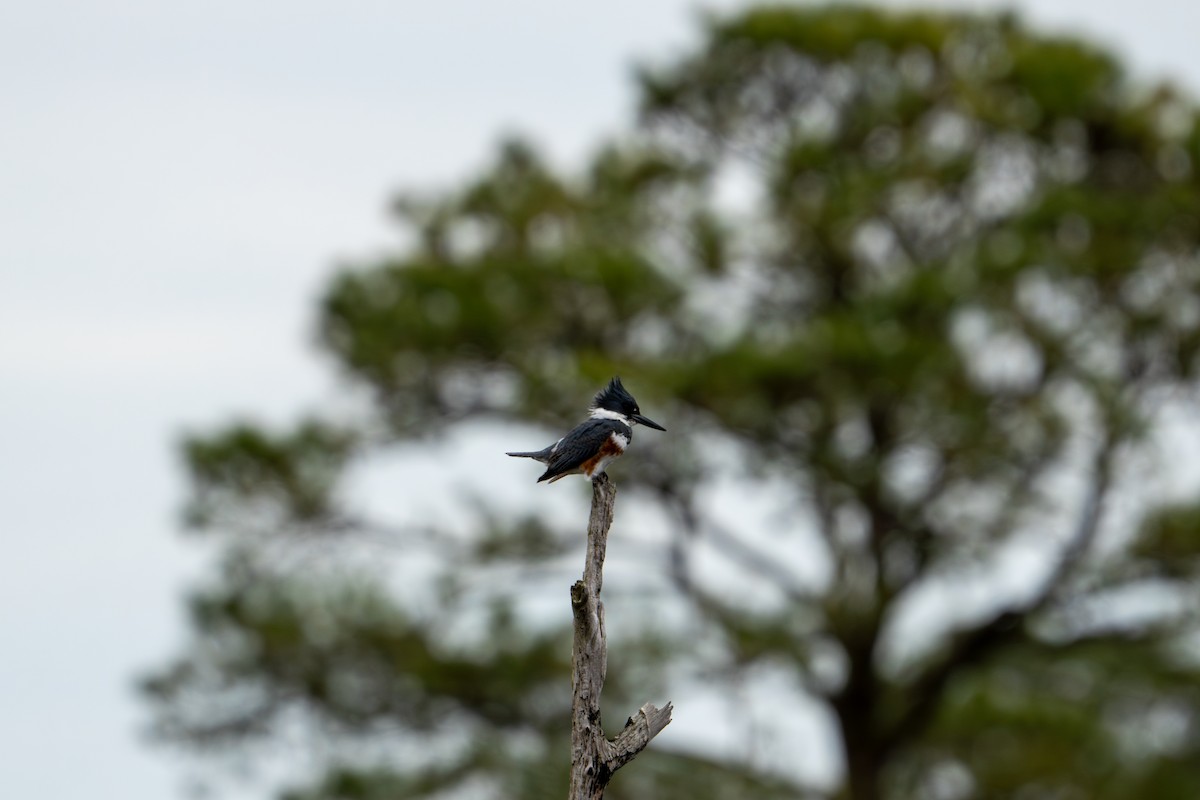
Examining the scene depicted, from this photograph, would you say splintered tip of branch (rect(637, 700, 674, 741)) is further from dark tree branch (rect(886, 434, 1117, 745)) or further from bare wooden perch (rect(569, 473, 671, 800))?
dark tree branch (rect(886, 434, 1117, 745))

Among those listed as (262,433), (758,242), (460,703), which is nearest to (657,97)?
(758,242)

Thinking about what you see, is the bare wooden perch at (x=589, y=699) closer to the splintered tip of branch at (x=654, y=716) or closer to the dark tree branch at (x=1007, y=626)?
A: the splintered tip of branch at (x=654, y=716)

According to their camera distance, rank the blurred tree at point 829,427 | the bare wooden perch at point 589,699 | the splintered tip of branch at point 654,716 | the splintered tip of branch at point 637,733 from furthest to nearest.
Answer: the blurred tree at point 829,427 → the splintered tip of branch at point 654,716 → the splintered tip of branch at point 637,733 → the bare wooden perch at point 589,699

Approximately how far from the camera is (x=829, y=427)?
15.0m

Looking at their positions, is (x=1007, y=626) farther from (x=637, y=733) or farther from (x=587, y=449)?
(x=637, y=733)

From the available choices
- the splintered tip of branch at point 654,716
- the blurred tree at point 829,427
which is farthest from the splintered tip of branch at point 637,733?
the blurred tree at point 829,427

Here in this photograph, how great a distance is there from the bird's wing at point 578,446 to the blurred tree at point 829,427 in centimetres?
727

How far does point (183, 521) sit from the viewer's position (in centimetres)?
1584

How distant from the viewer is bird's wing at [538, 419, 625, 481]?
6961 millimetres

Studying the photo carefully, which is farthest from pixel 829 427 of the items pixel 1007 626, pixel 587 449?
pixel 587 449

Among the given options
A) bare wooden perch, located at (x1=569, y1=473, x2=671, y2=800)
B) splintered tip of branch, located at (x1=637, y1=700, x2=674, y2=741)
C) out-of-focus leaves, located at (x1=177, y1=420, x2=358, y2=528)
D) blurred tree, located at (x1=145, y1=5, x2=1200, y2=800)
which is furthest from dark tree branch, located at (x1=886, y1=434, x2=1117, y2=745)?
bare wooden perch, located at (x1=569, y1=473, x2=671, y2=800)

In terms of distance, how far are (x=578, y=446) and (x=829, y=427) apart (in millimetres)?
8256

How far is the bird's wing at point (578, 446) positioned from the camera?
274 inches

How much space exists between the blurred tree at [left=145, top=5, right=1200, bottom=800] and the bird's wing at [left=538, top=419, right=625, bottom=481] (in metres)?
7.27
